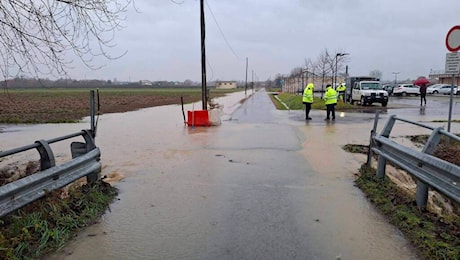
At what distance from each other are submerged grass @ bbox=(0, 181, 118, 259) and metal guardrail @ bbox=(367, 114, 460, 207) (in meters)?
4.08

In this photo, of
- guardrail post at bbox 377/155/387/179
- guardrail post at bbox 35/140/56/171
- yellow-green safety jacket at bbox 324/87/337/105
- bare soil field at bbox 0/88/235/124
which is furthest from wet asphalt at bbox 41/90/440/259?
yellow-green safety jacket at bbox 324/87/337/105

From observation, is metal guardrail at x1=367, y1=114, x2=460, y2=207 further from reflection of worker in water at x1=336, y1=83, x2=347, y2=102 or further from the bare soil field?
reflection of worker in water at x1=336, y1=83, x2=347, y2=102

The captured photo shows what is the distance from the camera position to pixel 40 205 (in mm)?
4297

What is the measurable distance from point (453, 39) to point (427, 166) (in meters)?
5.81

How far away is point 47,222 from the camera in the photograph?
13.3 feet

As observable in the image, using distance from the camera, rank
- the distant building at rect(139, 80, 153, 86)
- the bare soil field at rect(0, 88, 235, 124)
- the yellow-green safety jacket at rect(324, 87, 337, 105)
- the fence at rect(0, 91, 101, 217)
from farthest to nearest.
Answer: the distant building at rect(139, 80, 153, 86) → the bare soil field at rect(0, 88, 235, 124) → the yellow-green safety jacket at rect(324, 87, 337, 105) → the fence at rect(0, 91, 101, 217)

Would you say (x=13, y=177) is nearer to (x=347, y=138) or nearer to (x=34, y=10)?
(x=34, y=10)

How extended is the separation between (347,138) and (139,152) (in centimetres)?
654

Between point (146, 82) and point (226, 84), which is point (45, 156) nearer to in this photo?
point (226, 84)

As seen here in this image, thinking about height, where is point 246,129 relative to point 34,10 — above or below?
below

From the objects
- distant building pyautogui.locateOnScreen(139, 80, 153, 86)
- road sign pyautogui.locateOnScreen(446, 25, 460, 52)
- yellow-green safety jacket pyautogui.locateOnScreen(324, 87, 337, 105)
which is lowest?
yellow-green safety jacket pyautogui.locateOnScreen(324, 87, 337, 105)

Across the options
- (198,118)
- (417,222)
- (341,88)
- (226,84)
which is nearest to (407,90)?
(341,88)

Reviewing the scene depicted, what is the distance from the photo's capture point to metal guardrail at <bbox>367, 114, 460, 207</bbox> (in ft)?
13.1

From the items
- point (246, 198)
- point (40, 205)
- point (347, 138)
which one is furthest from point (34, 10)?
point (347, 138)
